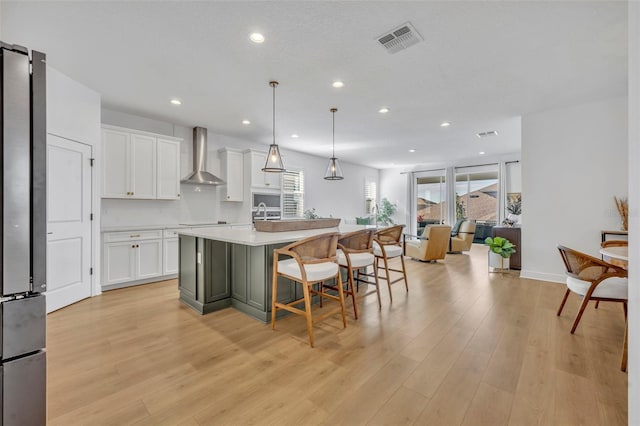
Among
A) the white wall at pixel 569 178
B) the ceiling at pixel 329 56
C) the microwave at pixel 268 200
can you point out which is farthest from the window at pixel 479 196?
the microwave at pixel 268 200

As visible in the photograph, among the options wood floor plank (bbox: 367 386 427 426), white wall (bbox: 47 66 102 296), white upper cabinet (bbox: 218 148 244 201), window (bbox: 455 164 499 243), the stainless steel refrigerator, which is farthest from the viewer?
window (bbox: 455 164 499 243)

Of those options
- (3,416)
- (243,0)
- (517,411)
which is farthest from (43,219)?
(517,411)

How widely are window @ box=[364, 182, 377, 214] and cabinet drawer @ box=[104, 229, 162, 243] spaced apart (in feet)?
22.5

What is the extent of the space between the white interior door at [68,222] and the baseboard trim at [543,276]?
6421 millimetres

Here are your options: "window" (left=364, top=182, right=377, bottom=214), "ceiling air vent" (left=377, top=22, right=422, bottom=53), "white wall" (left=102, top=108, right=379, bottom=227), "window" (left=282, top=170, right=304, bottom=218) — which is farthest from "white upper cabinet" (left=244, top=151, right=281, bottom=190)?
"window" (left=364, top=182, right=377, bottom=214)

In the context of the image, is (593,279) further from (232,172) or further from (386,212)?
(386,212)

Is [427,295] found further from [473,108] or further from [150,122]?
[150,122]

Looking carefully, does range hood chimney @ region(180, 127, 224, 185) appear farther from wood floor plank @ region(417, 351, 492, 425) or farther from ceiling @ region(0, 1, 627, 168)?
wood floor plank @ region(417, 351, 492, 425)

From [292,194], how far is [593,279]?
213 inches

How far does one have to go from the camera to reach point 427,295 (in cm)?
361

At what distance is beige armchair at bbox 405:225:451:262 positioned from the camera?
5.50m

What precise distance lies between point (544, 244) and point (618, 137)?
1.74 metres

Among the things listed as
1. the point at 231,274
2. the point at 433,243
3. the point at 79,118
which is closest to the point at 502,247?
the point at 433,243

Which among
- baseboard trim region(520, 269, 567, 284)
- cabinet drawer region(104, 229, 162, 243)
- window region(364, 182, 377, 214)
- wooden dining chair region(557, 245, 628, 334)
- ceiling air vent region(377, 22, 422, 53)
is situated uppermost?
ceiling air vent region(377, 22, 422, 53)
